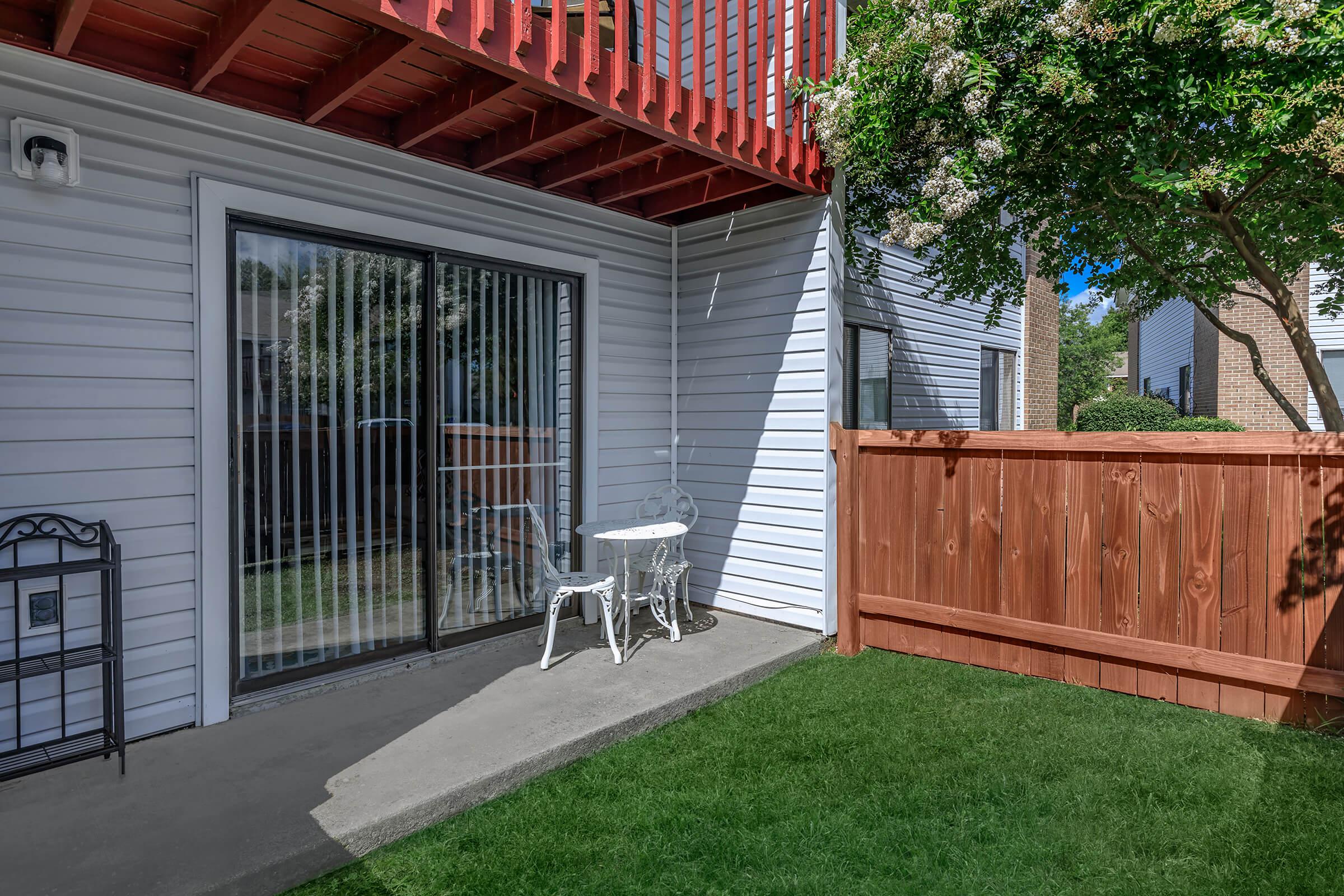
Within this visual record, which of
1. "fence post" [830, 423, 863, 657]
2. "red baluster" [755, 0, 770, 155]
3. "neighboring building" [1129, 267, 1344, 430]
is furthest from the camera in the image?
"neighboring building" [1129, 267, 1344, 430]

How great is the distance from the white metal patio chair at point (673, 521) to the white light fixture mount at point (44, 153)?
3.17 meters

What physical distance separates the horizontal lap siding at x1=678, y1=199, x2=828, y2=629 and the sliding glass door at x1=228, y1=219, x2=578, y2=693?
1.02 meters

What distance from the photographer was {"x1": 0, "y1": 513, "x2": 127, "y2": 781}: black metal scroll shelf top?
2.57m

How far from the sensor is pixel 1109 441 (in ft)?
11.5

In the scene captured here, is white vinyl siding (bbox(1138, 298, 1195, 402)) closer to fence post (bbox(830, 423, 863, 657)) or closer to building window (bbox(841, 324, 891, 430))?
building window (bbox(841, 324, 891, 430))

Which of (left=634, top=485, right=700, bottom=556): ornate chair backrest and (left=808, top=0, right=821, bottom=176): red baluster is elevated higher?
(left=808, top=0, right=821, bottom=176): red baluster

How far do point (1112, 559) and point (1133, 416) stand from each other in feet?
35.6

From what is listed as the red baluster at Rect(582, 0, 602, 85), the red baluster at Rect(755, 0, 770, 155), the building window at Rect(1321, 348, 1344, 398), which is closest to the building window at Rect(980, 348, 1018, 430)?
the red baluster at Rect(755, 0, 770, 155)

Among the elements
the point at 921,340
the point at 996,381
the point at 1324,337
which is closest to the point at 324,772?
the point at 921,340

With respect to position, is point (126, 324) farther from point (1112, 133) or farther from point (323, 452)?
point (1112, 133)

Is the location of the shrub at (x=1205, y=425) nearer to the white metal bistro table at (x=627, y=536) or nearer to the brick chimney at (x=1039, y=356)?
the brick chimney at (x=1039, y=356)

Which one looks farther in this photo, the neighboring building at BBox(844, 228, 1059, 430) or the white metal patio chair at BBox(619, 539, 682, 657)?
the neighboring building at BBox(844, 228, 1059, 430)

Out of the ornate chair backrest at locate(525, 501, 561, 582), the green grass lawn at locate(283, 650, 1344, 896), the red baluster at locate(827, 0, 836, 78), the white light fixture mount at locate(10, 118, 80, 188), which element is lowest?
the green grass lawn at locate(283, 650, 1344, 896)

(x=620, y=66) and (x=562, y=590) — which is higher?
(x=620, y=66)
